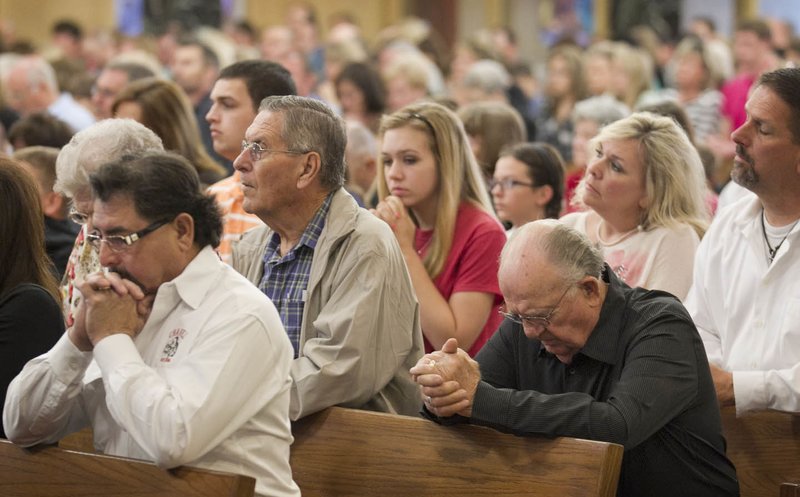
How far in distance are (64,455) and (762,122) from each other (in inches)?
92.1

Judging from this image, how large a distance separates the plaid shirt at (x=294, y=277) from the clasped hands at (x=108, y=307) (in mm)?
838

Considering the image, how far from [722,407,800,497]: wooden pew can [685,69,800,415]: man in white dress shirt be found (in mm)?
201

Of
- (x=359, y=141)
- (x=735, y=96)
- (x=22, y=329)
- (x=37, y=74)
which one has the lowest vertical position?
(x=735, y=96)

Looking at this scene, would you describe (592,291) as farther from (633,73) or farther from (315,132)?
(633,73)

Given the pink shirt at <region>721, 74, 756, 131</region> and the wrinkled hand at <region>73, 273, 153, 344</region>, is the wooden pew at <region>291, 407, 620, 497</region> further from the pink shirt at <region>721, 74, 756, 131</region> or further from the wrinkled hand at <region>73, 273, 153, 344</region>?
the pink shirt at <region>721, 74, 756, 131</region>

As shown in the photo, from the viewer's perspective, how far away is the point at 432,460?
3.39 metres

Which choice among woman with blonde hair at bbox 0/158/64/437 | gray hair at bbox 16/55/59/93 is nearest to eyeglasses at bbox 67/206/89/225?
woman with blonde hair at bbox 0/158/64/437

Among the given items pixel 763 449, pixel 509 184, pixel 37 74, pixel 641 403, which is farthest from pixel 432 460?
pixel 37 74

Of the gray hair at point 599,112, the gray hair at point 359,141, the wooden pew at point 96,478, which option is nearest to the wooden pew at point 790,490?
the wooden pew at point 96,478

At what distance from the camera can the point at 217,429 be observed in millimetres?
2938

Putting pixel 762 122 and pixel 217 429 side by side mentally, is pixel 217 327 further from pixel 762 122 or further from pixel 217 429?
pixel 762 122

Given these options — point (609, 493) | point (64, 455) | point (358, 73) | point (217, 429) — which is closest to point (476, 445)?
point (609, 493)

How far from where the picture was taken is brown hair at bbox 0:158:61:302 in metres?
3.81

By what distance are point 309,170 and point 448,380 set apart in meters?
0.91
